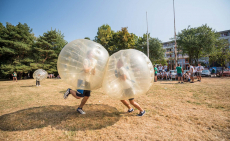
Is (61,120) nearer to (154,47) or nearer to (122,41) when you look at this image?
(122,41)

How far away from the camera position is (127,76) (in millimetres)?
2842

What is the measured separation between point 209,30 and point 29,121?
34032 millimetres

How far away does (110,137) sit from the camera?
8.30ft

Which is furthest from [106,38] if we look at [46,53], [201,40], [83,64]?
[83,64]

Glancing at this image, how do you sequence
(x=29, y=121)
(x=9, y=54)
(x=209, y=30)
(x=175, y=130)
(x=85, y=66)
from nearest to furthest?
(x=175, y=130) < (x=85, y=66) < (x=29, y=121) < (x=209, y=30) < (x=9, y=54)

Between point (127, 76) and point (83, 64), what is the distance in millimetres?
1233

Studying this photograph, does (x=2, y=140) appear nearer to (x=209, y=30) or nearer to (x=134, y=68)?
(x=134, y=68)

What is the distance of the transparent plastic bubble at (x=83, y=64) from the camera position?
9.70 ft

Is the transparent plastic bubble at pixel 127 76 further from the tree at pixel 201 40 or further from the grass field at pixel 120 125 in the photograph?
the tree at pixel 201 40

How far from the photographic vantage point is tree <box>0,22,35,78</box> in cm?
2571

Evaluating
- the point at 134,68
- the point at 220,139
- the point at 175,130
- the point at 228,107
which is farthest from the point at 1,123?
the point at 228,107

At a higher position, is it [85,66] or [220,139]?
[85,66]

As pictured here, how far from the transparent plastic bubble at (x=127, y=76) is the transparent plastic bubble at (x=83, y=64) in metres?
0.28

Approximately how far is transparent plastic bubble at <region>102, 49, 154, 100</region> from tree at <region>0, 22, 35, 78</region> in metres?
32.0
